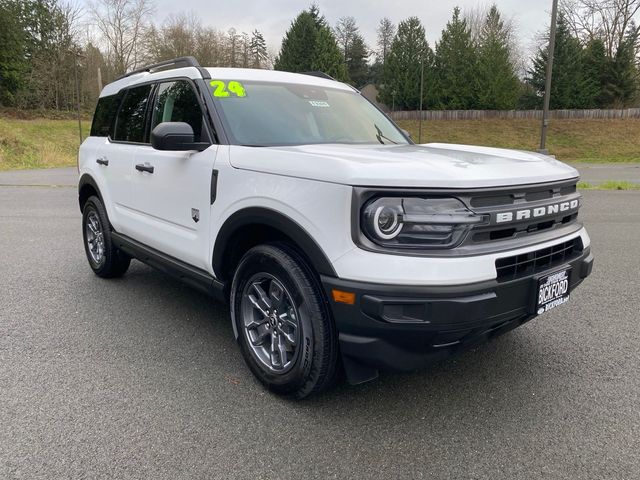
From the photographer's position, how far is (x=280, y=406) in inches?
113

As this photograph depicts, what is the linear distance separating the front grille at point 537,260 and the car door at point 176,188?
71.6 inches

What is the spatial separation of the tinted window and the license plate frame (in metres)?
4.15

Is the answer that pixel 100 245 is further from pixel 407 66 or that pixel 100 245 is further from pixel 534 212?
pixel 407 66

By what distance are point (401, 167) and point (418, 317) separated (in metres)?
0.69

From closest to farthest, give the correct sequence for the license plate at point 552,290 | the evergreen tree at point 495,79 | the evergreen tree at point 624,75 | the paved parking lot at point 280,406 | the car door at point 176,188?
the paved parking lot at point 280,406 → the license plate at point 552,290 → the car door at point 176,188 → the evergreen tree at point 624,75 → the evergreen tree at point 495,79

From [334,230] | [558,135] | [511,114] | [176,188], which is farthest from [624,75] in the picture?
[334,230]

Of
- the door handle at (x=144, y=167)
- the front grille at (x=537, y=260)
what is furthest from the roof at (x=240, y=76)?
the front grille at (x=537, y=260)

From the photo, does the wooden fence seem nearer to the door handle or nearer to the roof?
the roof

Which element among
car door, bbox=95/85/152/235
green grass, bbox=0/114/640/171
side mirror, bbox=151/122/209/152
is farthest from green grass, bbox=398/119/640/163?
side mirror, bbox=151/122/209/152

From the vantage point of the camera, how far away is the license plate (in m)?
2.59

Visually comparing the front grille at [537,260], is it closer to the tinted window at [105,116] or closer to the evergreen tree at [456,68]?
the tinted window at [105,116]

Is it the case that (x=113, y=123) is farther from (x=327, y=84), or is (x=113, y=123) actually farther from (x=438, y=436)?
(x=438, y=436)

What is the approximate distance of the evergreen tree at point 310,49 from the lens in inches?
1964

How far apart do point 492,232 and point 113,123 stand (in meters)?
3.91
